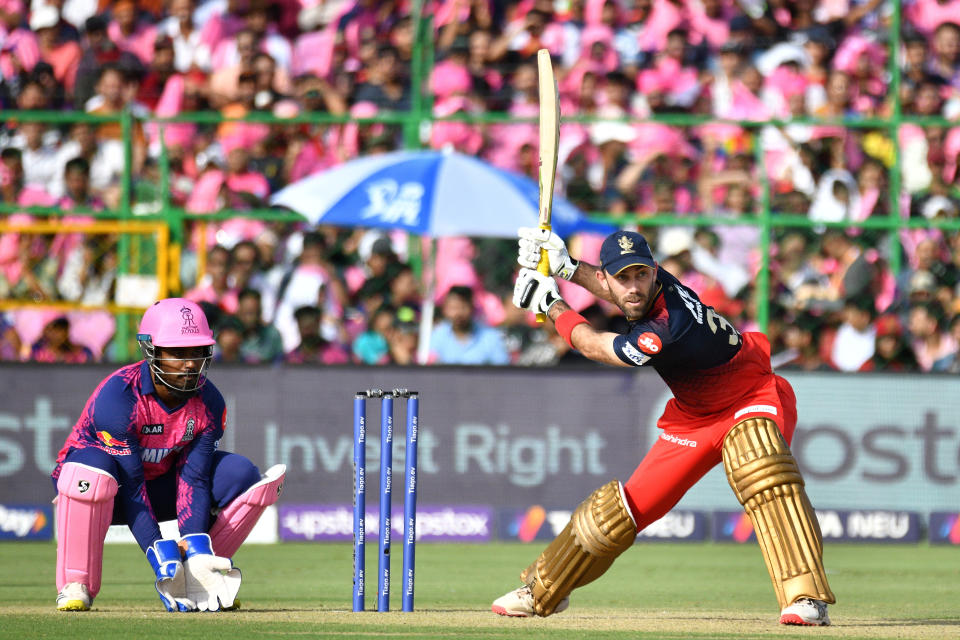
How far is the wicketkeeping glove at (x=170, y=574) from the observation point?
7277mm

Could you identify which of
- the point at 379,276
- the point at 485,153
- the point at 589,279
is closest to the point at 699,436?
the point at 589,279

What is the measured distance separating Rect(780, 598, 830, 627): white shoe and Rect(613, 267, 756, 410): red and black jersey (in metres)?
1.03

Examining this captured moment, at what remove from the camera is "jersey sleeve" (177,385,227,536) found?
7582 mm

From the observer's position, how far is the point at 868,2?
1606 centimetres

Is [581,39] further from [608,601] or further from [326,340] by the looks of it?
[608,601]

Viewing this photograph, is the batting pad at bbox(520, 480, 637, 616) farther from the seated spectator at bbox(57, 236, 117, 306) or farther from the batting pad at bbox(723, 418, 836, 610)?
the seated spectator at bbox(57, 236, 117, 306)

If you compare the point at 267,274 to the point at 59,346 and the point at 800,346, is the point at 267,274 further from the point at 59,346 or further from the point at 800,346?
the point at 800,346

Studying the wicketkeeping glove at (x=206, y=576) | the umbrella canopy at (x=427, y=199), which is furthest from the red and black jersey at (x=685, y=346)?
the umbrella canopy at (x=427, y=199)

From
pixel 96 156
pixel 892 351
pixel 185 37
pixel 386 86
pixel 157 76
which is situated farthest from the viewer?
pixel 185 37

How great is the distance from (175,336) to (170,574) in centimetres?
→ 115

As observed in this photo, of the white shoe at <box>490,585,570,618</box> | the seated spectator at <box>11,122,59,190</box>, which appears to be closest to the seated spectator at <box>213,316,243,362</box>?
the seated spectator at <box>11,122,59,190</box>

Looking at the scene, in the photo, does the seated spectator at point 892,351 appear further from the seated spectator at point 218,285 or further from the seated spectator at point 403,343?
the seated spectator at point 218,285

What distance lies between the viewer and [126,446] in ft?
24.4

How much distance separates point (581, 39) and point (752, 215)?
3614mm
